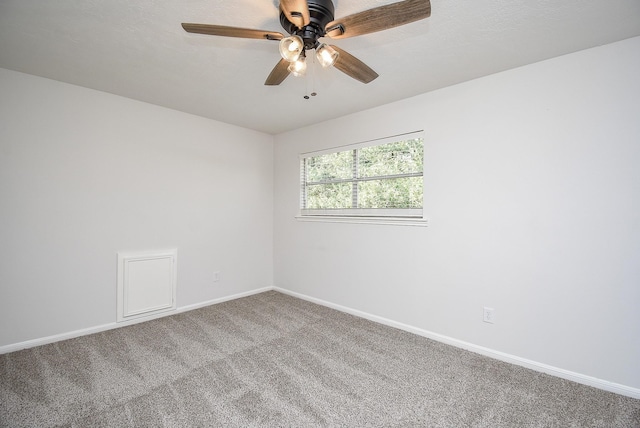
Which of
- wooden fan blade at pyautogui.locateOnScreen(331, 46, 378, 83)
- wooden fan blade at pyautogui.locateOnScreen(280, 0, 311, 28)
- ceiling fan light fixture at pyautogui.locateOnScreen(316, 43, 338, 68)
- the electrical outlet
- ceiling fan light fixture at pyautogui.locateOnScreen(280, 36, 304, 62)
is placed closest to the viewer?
wooden fan blade at pyautogui.locateOnScreen(280, 0, 311, 28)

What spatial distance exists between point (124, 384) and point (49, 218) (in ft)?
5.71

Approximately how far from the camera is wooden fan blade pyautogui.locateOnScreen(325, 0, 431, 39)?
4.17 ft

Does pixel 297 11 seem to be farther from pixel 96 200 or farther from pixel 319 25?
pixel 96 200

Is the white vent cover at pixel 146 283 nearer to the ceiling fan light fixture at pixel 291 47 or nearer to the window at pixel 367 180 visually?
the window at pixel 367 180

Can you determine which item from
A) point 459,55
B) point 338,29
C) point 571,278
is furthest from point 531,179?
point 338,29

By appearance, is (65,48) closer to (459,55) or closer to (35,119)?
(35,119)

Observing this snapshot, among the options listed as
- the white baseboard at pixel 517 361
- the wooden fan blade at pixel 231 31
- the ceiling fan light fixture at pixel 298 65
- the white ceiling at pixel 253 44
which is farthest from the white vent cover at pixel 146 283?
the ceiling fan light fixture at pixel 298 65

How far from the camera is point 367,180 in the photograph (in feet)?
11.3

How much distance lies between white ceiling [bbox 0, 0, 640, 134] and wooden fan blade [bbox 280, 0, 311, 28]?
1.28 feet

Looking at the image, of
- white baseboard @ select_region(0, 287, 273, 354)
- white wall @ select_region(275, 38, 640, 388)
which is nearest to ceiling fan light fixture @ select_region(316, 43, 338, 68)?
white wall @ select_region(275, 38, 640, 388)

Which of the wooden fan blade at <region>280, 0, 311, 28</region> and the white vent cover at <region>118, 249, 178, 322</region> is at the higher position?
the wooden fan blade at <region>280, 0, 311, 28</region>

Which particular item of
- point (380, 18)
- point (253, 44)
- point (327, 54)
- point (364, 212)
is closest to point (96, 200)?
point (253, 44)

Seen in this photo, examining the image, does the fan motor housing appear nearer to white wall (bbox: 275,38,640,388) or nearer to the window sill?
white wall (bbox: 275,38,640,388)

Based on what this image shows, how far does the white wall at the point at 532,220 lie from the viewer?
6.47 feet
